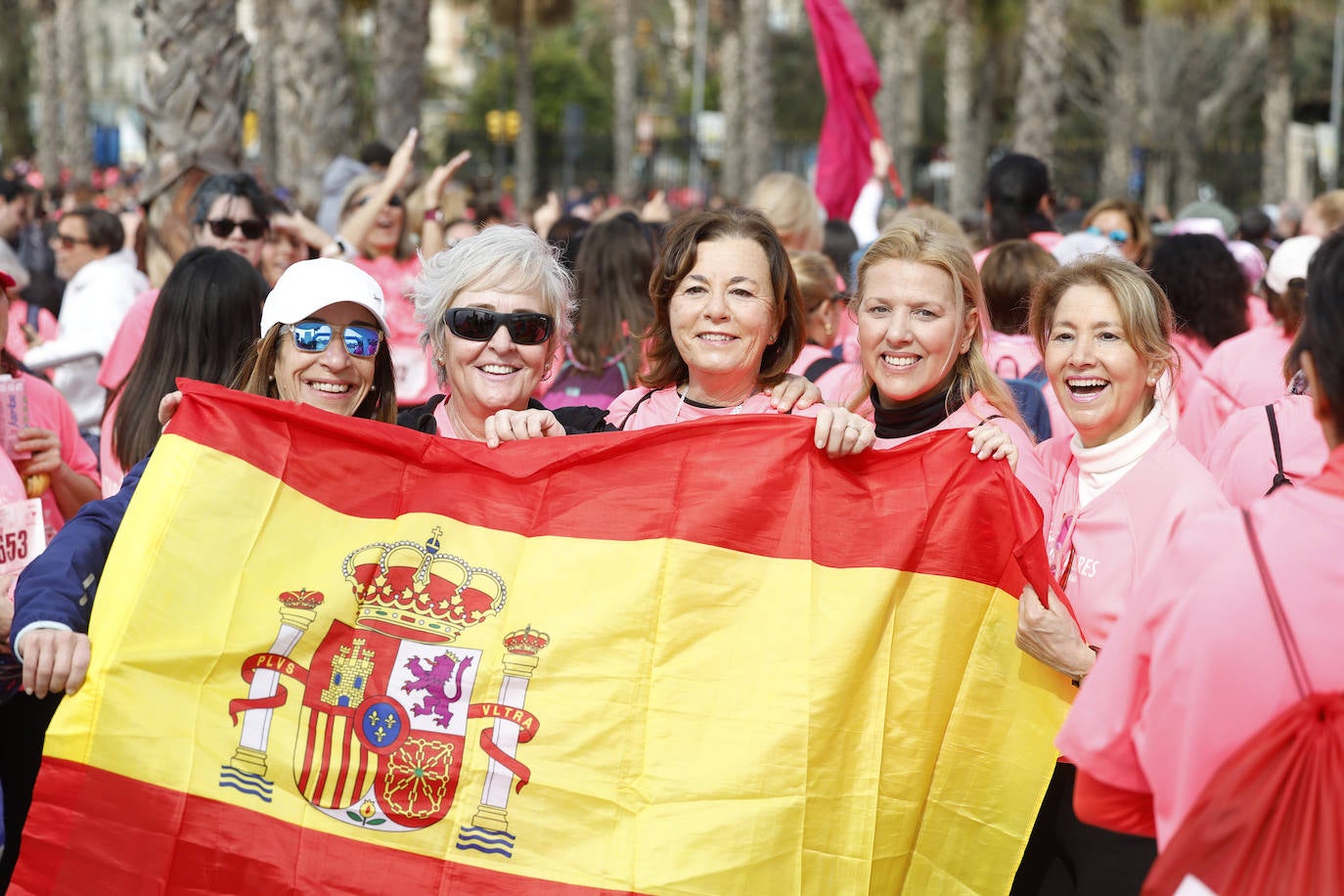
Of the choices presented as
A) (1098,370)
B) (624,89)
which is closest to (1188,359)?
(1098,370)

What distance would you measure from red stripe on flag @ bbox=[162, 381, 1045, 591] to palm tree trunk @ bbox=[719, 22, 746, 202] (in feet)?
81.4

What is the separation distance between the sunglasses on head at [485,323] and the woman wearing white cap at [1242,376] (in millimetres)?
2854

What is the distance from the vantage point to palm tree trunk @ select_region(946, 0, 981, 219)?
28859mm

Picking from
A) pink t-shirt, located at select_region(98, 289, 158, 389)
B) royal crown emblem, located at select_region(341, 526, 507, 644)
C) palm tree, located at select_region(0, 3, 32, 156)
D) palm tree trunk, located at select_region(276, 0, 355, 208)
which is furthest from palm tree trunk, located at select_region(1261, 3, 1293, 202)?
palm tree, located at select_region(0, 3, 32, 156)

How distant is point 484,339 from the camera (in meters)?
4.13

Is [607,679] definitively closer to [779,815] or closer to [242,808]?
[779,815]

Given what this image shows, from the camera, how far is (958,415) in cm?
410

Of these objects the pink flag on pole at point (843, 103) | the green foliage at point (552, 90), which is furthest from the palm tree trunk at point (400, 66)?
the green foliage at point (552, 90)

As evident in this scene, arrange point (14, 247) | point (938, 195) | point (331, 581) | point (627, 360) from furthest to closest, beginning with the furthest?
point (938, 195), point (14, 247), point (627, 360), point (331, 581)

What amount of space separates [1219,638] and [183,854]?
7.52 feet

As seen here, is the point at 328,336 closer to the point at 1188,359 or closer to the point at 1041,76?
the point at 1188,359

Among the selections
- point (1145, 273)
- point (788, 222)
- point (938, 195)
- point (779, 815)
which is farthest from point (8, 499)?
point (938, 195)

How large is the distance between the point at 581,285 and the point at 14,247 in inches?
291

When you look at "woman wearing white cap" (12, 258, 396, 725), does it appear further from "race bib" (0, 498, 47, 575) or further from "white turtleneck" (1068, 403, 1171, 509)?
"white turtleneck" (1068, 403, 1171, 509)
